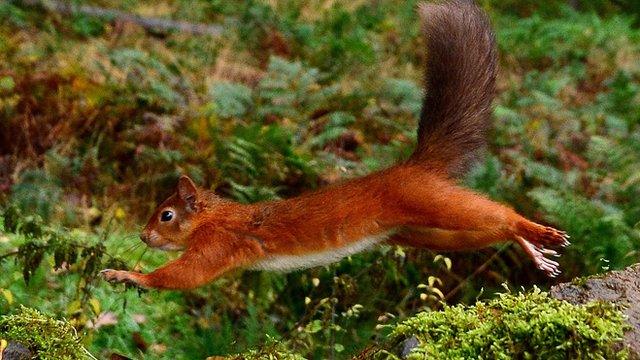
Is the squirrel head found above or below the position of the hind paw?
below

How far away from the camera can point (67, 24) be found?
9531mm

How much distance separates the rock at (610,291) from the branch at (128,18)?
8.05 meters

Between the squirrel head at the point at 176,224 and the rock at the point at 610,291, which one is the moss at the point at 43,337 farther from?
the rock at the point at 610,291

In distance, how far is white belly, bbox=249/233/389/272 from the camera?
3.75 metres

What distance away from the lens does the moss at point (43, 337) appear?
112 inches

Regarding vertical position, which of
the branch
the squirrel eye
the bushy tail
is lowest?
the branch

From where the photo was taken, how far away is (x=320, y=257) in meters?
3.75

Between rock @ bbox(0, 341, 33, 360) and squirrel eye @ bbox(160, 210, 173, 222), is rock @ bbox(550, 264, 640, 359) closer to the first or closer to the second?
rock @ bbox(0, 341, 33, 360)

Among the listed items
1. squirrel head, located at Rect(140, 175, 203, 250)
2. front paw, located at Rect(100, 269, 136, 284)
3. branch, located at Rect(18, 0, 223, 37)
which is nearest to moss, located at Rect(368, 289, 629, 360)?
front paw, located at Rect(100, 269, 136, 284)

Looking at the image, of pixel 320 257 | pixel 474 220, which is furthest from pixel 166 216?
pixel 474 220

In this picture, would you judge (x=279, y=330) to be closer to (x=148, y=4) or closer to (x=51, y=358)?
(x=51, y=358)

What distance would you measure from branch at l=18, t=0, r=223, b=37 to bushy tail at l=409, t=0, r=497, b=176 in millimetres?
6616

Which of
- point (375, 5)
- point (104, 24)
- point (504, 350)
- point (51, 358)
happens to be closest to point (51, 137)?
point (104, 24)

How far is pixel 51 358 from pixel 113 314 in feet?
6.75
